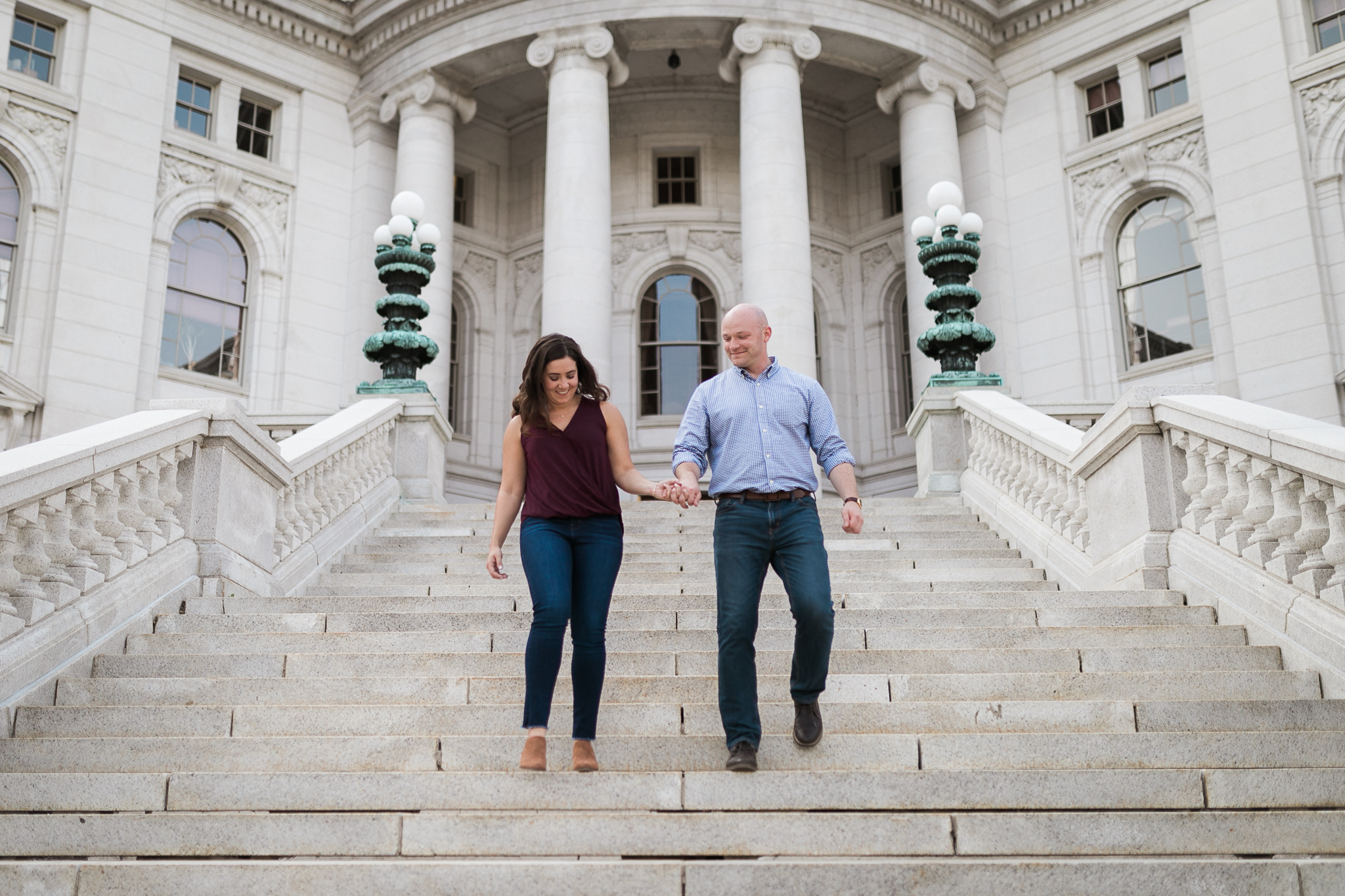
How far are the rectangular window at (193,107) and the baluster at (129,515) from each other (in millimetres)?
16460

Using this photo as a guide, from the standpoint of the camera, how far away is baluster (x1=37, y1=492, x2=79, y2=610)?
6.04 m

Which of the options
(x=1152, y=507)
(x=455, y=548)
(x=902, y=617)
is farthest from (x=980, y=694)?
(x=455, y=548)

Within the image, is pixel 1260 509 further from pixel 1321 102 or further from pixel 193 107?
pixel 193 107

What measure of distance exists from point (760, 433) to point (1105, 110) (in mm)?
19440

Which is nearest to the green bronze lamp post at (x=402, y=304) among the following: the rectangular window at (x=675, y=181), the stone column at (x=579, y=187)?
the stone column at (x=579, y=187)

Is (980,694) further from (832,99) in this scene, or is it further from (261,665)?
(832,99)

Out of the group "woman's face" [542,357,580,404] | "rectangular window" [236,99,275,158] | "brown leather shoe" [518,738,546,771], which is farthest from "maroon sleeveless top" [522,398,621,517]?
"rectangular window" [236,99,275,158]

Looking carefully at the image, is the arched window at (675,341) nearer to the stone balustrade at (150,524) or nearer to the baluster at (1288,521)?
the stone balustrade at (150,524)

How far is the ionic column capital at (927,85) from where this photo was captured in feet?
70.3

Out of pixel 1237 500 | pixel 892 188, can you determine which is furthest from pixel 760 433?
pixel 892 188

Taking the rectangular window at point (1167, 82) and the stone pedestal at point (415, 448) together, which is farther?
the rectangular window at point (1167, 82)

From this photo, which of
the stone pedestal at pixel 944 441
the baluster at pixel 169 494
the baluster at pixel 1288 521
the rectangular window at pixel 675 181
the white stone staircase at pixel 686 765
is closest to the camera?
the white stone staircase at pixel 686 765

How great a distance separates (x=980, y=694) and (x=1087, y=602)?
1.96 meters

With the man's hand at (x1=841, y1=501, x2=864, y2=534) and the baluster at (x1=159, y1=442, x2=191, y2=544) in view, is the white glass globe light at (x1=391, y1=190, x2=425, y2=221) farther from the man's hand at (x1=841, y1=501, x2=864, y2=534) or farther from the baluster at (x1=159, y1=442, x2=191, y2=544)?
the man's hand at (x1=841, y1=501, x2=864, y2=534)
